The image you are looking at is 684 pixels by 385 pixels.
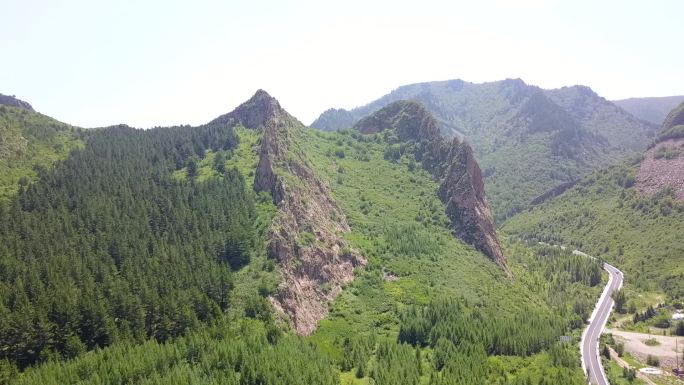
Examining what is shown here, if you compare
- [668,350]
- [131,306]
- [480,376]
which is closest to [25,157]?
[131,306]

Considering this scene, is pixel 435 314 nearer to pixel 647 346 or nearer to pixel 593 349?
pixel 593 349

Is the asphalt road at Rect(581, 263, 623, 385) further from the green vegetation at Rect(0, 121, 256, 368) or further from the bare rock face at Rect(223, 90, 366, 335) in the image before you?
the green vegetation at Rect(0, 121, 256, 368)

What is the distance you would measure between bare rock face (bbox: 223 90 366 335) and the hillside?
0.60 meters

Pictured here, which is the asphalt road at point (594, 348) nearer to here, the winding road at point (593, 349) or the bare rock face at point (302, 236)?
the winding road at point (593, 349)

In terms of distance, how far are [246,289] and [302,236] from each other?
98.9 feet

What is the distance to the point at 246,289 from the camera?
117 metres

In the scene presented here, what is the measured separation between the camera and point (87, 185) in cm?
16050

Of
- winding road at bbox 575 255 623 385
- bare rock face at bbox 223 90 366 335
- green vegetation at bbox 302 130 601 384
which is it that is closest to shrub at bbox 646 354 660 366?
winding road at bbox 575 255 623 385

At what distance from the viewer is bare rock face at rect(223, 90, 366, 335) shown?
125 meters

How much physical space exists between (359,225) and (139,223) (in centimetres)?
7914

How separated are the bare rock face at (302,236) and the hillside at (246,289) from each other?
598mm

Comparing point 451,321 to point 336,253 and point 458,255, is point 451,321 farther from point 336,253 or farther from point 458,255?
point 458,255

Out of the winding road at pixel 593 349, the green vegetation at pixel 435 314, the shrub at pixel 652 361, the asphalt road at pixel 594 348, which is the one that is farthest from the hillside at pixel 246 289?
the shrub at pixel 652 361

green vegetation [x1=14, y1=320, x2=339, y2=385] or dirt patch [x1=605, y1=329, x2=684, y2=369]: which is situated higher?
green vegetation [x1=14, y1=320, x2=339, y2=385]
